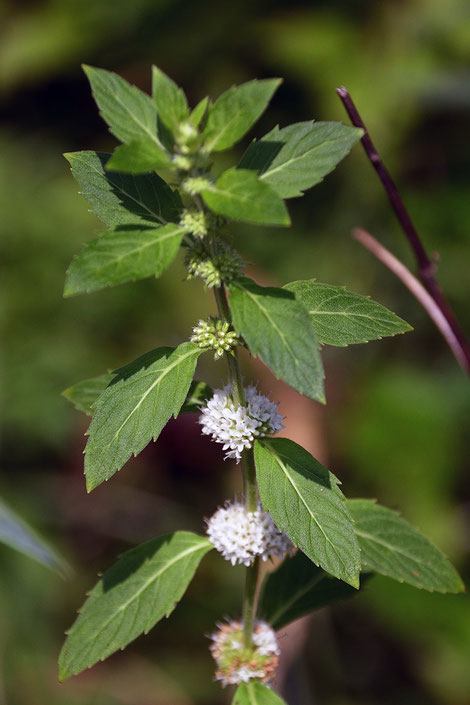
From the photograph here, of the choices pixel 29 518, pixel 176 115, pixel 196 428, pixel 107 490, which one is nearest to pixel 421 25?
pixel 196 428

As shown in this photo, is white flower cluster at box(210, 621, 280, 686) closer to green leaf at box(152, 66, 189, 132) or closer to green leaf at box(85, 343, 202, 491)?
green leaf at box(85, 343, 202, 491)

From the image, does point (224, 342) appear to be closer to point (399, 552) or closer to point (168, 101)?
point (168, 101)

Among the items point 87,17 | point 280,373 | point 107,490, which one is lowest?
point 107,490

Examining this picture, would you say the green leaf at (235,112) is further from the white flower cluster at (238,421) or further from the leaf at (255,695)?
the leaf at (255,695)

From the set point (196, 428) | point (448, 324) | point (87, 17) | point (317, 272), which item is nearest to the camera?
point (448, 324)

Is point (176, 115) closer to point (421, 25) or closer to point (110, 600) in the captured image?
point (110, 600)

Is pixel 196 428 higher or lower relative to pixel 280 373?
lower

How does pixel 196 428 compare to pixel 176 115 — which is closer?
pixel 176 115
